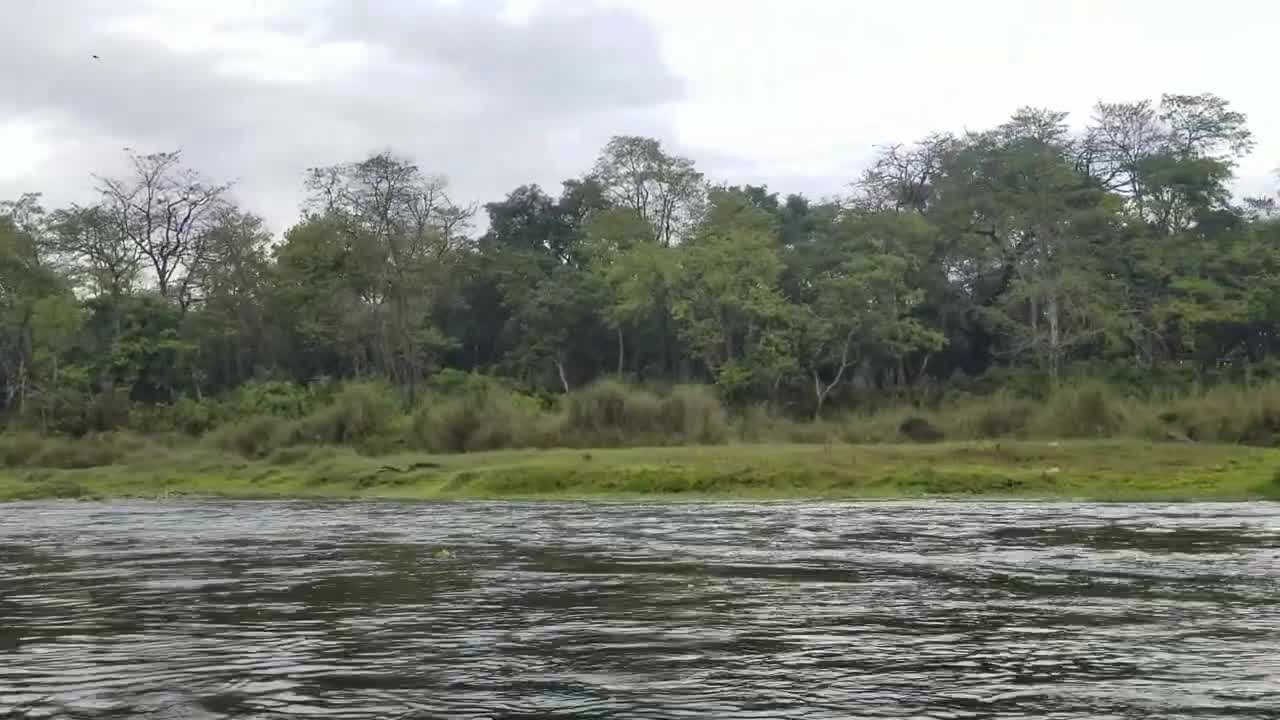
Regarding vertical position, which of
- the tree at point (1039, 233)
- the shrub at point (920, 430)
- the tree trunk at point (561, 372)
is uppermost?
the tree at point (1039, 233)

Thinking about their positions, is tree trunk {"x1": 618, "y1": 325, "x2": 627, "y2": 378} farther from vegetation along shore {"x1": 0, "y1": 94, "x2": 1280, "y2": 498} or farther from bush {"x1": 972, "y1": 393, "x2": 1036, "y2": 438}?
bush {"x1": 972, "y1": 393, "x2": 1036, "y2": 438}

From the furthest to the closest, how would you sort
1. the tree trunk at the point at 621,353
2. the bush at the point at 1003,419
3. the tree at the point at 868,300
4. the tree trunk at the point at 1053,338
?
the tree trunk at the point at 621,353
the tree at the point at 868,300
the tree trunk at the point at 1053,338
the bush at the point at 1003,419

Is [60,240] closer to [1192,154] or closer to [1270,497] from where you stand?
[1192,154]

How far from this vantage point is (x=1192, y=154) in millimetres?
69000

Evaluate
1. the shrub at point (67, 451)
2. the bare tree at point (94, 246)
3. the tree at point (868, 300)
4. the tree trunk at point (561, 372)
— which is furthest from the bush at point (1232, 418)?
the bare tree at point (94, 246)

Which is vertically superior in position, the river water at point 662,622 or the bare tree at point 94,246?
the bare tree at point 94,246

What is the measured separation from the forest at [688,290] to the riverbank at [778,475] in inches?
527

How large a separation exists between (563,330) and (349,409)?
991 inches

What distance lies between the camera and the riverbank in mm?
32625

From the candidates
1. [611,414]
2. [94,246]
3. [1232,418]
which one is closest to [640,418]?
[611,414]

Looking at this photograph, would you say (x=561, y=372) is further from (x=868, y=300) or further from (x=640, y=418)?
(x=640, y=418)

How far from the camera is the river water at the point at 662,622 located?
9320 millimetres

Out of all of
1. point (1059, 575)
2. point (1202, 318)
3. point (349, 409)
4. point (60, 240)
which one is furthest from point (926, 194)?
point (1059, 575)

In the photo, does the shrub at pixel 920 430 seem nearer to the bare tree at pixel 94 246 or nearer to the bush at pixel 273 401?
the bush at pixel 273 401
